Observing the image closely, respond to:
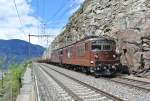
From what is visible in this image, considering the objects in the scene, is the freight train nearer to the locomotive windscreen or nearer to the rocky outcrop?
the locomotive windscreen

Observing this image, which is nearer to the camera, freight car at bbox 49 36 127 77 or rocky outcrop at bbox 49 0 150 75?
rocky outcrop at bbox 49 0 150 75

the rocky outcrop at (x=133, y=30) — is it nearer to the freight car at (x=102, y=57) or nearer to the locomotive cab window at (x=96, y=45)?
the freight car at (x=102, y=57)

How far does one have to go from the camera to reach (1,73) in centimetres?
3262

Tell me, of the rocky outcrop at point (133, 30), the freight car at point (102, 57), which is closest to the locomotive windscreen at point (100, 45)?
the freight car at point (102, 57)

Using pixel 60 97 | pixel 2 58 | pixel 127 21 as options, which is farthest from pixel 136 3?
pixel 60 97

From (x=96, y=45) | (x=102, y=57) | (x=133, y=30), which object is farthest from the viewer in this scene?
(x=96, y=45)

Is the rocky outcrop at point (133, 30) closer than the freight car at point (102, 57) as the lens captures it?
Yes

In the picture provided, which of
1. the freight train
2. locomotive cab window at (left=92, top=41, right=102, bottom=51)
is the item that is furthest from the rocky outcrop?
locomotive cab window at (left=92, top=41, right=102, bottom=51)

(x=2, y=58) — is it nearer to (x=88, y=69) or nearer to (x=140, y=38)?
(x=88, y=69)

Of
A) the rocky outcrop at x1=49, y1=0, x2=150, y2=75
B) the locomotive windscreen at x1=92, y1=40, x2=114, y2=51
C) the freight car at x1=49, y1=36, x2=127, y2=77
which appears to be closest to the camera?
the rocky outcrop at x1=49, y1=0, x2=150, y2=75

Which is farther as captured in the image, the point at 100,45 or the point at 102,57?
the point at 100,45

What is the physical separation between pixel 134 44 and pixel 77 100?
13267 millimetres

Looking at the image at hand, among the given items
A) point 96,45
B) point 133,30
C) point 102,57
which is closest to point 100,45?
point 96,45

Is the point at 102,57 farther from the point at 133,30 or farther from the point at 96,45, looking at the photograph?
the point at 133,30
